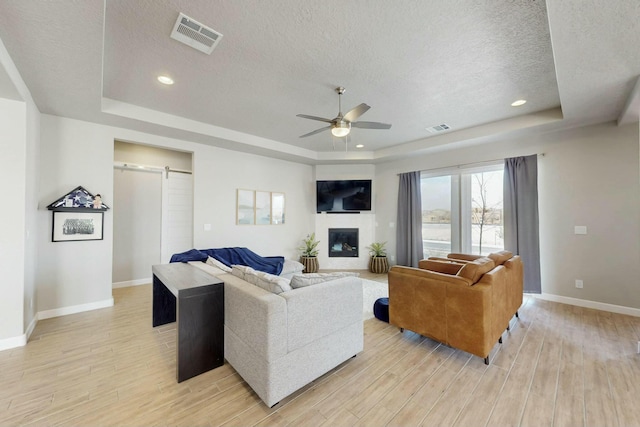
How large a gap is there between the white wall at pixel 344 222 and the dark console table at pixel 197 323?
4122 millimetres

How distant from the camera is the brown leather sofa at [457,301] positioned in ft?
7.21

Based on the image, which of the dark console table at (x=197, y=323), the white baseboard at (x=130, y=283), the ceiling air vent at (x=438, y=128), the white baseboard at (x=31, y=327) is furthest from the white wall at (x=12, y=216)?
the ceiling air vent at (x=438, y=128)

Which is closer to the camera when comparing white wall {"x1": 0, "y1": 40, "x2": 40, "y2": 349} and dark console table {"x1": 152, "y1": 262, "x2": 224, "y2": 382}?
dark console table {"x1": 152, "y1": 262, "x2": 224, "y2": 382}

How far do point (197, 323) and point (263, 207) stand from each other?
3589 mm

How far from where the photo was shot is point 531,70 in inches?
104

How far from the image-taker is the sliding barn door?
507 cm

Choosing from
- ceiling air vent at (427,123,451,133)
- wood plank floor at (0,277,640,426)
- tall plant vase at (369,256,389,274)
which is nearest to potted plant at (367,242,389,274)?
tall plant vase at (369,256,389,274)

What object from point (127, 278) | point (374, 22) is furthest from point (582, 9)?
point (127, 278)

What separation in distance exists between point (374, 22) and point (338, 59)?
0.53 m

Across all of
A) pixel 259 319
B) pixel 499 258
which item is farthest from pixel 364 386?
pixel 499 258

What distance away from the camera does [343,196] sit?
6.23 meters

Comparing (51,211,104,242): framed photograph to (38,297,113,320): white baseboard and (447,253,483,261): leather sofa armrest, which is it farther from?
→ (447,253,483,261): leather sofa armrest

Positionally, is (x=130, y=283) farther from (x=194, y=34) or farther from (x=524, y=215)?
A: (x=524, y=215)

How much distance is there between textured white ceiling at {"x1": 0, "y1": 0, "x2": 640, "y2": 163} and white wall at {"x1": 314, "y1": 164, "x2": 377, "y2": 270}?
2393 millimetres
